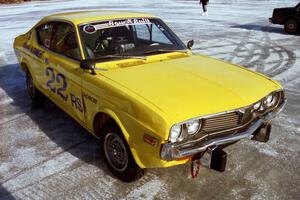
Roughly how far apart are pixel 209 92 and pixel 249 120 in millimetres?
542

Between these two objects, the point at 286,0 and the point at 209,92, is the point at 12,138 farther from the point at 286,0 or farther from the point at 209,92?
the point at 286,0

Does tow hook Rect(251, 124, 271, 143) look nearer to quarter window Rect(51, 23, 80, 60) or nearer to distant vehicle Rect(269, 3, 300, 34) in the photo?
quarter window Rect(51, 23, 80, 60)

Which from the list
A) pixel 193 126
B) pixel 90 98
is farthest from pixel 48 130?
pixel 193 126

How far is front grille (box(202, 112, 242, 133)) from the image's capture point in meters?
3.01

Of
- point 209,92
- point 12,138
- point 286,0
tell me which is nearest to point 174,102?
point 209,92

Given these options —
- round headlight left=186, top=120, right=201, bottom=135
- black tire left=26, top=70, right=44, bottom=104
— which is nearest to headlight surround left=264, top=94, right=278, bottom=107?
round headlight left=186, top=120, right=201, bottom=135

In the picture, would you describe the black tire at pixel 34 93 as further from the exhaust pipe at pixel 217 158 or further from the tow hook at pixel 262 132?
the tow hook at pixel 262 132

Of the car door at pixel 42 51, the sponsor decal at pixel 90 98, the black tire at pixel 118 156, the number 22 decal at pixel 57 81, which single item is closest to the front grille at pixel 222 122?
the black tire at pixel 118 156

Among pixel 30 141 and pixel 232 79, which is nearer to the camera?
pixel 232 79

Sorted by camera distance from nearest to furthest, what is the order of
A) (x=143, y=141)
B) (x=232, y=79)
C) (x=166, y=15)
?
(x=143, y=141) < (x=232, y=79) < (x=166, y=15)

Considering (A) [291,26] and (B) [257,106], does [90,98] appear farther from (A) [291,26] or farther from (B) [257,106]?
(A) [291,26]

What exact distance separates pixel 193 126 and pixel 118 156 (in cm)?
106

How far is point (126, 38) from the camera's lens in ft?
14.3

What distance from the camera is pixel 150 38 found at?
4602 mm
